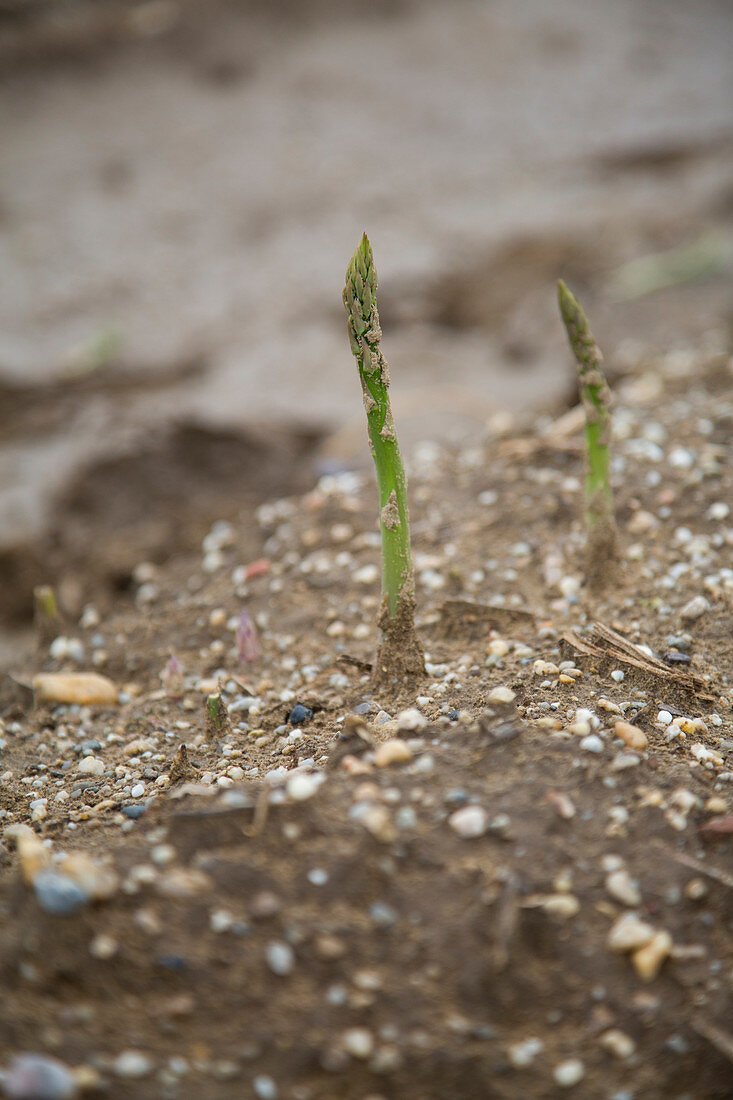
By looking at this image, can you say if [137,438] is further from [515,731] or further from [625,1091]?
[625,1091]

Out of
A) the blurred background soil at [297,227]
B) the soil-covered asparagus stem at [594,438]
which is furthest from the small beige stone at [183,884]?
the blurred background soil at [297,227]

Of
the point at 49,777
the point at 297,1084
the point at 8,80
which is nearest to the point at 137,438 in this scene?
the point at 49,777

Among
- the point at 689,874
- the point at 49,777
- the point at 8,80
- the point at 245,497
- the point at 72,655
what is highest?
the point at 8,80

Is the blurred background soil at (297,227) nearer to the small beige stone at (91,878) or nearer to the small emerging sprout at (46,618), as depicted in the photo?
the small emerging sprout at (46,618)

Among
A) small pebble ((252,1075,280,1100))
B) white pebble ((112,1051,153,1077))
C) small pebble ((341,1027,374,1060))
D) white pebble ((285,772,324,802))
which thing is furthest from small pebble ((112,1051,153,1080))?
white pebble ((285,772,324,802))

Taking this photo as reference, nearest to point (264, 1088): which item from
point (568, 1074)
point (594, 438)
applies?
point (568, 1074)
